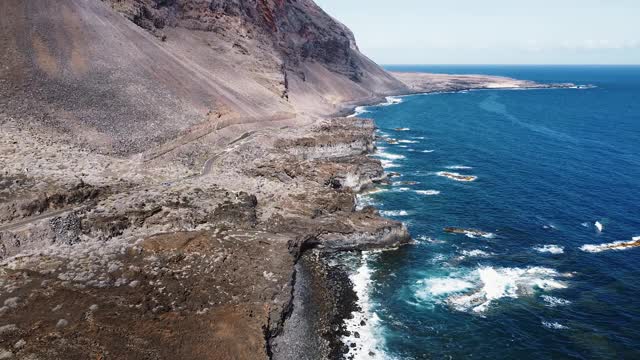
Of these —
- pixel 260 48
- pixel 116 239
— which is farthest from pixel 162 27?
pixel 116 239

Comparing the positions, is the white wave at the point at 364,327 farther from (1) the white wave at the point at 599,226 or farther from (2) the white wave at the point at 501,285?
(1) the white wave at the point at 599,226

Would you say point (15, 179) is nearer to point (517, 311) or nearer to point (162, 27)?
point (517, 311)

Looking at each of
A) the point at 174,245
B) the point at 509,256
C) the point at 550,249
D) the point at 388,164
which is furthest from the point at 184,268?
the point at 388,164

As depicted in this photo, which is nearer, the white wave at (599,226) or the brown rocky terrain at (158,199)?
the brown rocky terrain at (158,199)

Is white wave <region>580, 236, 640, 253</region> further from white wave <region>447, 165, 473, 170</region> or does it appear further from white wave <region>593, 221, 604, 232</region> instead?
white wave <region>447, 165, 473, 170</region>

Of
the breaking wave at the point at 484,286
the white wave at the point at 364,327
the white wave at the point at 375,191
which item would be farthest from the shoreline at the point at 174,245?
the breaking wave at the point at 484,286

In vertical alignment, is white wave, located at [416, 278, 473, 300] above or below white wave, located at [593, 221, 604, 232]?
below

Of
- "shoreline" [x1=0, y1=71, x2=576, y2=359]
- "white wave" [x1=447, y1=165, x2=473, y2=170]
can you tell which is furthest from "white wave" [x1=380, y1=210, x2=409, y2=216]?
"white wave" [x1=447, y1=165, x2=473, y2=170]
